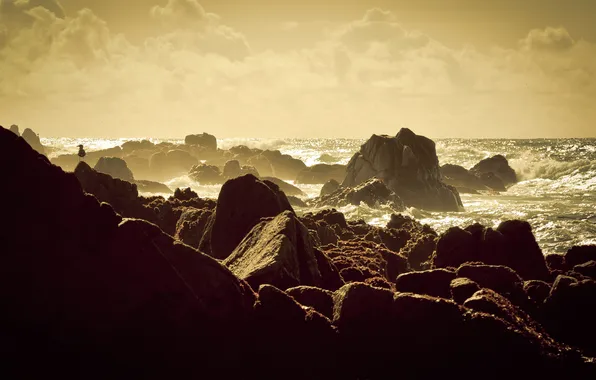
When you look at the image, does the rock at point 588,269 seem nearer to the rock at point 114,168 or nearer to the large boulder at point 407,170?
the large boulder at point 407,170

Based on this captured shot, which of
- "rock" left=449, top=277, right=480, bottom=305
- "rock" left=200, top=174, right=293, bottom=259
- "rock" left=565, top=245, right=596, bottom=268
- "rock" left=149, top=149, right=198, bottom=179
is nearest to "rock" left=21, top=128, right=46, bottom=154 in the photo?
"rock" left=149, top=149, right=198, bottom=179

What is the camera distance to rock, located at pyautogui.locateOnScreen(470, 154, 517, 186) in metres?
84.7

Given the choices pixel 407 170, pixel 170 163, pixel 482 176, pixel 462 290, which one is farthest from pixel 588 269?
pixel 170 163

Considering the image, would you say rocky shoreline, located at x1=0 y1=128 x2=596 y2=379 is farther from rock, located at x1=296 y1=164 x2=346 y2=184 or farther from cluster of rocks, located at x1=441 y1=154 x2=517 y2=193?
rock, located at x1=296 y1=164 x2=346 y2=184

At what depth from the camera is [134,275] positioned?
7.50 meters

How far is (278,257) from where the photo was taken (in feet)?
33.0

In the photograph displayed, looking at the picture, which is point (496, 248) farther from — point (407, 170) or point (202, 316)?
point (407, 170)

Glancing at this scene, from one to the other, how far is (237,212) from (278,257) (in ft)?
→ 18.7

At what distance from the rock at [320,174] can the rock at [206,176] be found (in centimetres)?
1379

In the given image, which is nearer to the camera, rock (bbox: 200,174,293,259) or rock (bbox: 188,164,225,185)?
rock (bbox: 200,174,293,259)

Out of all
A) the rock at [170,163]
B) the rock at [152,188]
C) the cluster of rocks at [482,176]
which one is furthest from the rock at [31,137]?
the cluster of rocks at [482,176]

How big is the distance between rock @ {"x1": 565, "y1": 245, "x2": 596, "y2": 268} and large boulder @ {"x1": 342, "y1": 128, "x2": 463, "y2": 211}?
3805cm

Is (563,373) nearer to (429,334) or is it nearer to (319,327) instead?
(429,334)

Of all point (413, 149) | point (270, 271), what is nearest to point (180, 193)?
point (270, 271)
